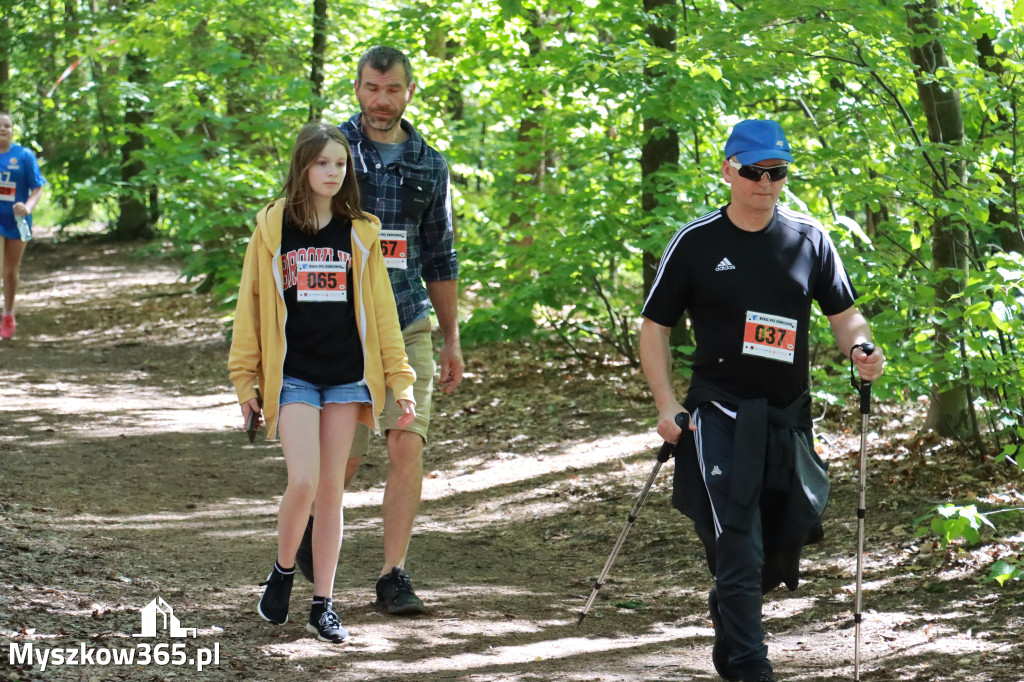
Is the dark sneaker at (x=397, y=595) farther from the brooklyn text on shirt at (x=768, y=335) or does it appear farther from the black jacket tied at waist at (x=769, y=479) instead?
the brooklyn text on shirt at (x=768, y=335)

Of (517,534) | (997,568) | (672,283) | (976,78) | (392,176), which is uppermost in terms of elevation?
(976,78)

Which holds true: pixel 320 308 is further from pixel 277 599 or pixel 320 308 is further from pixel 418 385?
pixel 277 599

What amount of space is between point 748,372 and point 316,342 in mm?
1692

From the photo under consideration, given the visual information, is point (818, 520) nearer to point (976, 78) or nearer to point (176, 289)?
point (976, 78)

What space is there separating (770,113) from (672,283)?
541cm

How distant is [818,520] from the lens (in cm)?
409

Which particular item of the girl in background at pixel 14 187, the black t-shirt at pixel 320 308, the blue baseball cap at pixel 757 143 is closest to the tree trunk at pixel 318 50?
the girl in background at pixel 14 187

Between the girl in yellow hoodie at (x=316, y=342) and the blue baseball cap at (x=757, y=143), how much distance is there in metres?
1.51

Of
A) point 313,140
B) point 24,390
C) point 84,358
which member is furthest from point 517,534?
point 84,358

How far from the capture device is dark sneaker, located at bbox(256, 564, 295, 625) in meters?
4.35

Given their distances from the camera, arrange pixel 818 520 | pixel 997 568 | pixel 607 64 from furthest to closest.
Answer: pixel 607 64, pixel 997 568, pixel 818 520

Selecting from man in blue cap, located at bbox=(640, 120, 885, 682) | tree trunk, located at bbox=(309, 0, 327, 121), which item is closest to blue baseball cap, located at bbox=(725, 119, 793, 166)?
man in blue cap, located at bbox=(640, 120, 885, 682)

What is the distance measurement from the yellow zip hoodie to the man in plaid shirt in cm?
41

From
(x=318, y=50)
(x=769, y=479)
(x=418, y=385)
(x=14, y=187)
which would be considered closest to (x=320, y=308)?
(x=418, y=385)
